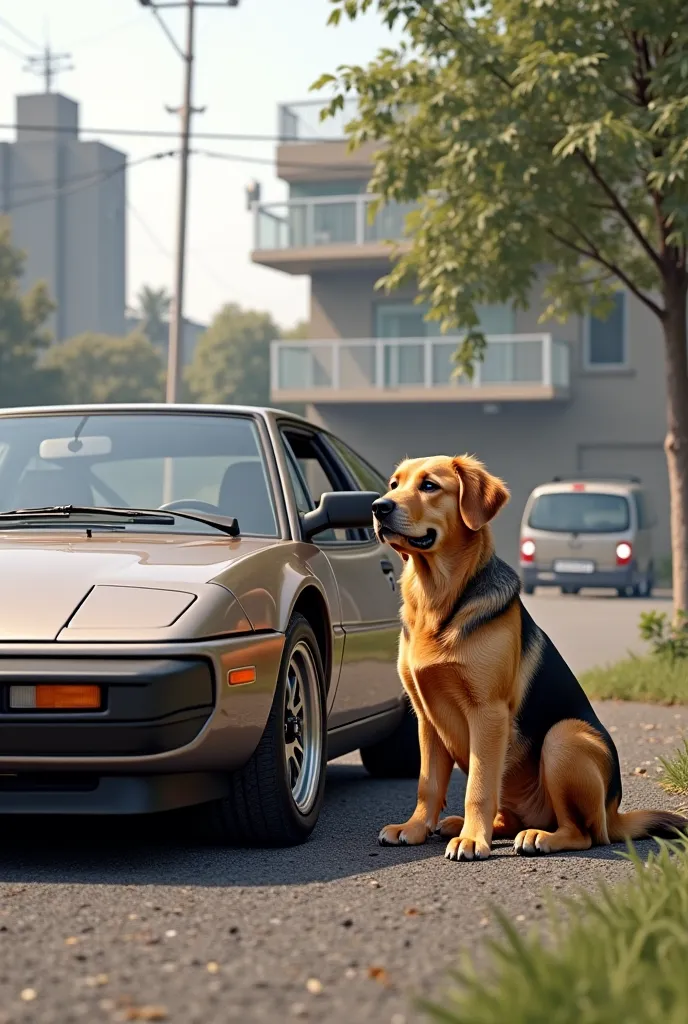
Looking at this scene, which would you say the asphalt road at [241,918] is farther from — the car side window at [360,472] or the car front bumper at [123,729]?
the car side window at [360,472]

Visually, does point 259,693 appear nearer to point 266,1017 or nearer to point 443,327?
point 266,1017

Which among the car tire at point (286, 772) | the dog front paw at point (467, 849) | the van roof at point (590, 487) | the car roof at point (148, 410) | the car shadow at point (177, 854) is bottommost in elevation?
the car shadow at point (177, 854)

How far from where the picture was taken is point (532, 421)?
37.5 metres

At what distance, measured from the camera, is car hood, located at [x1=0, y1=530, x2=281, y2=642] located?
5.21 meters

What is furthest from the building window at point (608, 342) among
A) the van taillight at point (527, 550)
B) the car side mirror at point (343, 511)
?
the car side mirror at point (343, 511)

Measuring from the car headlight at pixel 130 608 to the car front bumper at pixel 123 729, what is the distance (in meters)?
0.10

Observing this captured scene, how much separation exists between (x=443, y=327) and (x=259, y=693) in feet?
29.6

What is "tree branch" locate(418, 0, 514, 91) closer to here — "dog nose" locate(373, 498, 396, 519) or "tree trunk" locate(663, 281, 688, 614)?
"tree trunk" locate(663, 281, 688, 614)

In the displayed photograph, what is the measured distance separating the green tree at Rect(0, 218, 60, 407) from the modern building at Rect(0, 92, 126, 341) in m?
46.3

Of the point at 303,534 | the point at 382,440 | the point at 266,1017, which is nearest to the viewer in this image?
the point at 266,1017

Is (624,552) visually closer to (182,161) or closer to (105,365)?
(182,161)

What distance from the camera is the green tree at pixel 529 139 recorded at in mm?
12172

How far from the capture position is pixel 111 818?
260 inches

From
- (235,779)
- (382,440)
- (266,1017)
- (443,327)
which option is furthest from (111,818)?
(382,440)
